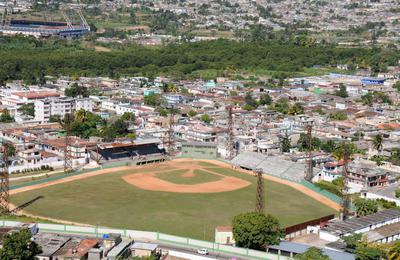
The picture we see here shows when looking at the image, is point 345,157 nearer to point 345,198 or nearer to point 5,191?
point 345,198

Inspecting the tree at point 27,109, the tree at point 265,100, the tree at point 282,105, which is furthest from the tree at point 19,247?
the tree at point 265,100

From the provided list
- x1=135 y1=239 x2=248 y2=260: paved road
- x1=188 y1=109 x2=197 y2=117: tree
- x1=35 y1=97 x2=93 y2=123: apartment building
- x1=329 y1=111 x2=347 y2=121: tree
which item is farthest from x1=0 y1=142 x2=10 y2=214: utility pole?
x1=329 y1=111 x2=347 y2=121: tree

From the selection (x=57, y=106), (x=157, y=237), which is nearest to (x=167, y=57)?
(x=57, y=106)

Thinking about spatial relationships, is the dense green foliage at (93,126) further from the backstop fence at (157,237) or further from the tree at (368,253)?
the tree at (368,253)

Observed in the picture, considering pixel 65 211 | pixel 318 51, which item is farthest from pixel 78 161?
pixel 318 51

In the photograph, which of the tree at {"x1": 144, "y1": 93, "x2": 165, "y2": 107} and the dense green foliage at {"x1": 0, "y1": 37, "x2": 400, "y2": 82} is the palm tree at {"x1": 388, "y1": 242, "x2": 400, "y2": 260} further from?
the dense green foliage at {"x1": 0, "y1": 37, "x2": 400, "y2": 82}

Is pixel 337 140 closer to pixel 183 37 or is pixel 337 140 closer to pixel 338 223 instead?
pixel 338 223
